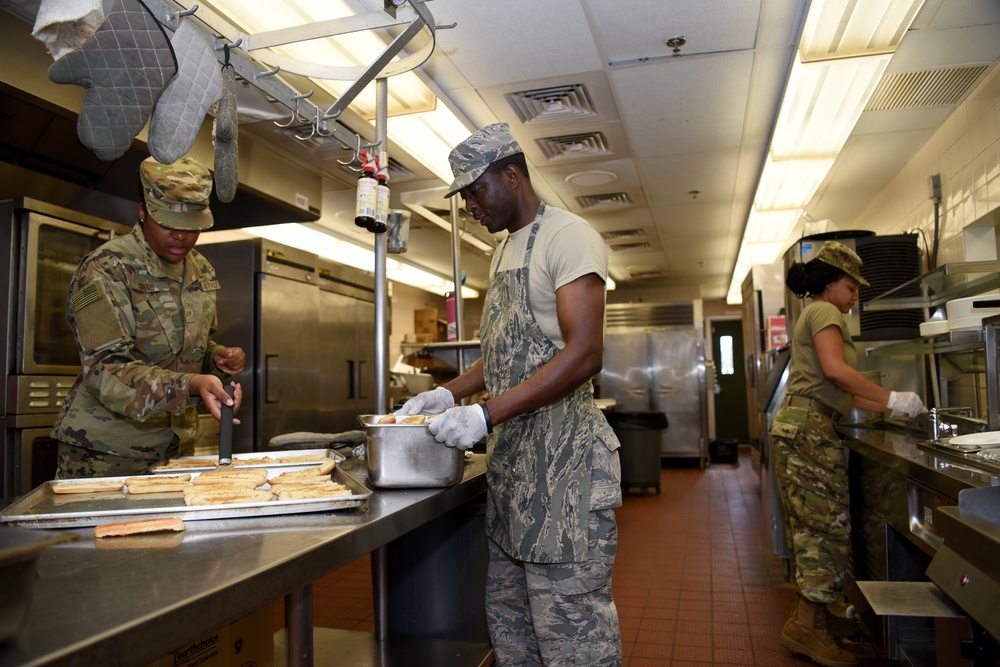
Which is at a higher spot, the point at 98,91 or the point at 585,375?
the point at 98,91

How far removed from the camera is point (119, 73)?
4.68 ft

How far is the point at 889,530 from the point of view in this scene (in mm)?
2783

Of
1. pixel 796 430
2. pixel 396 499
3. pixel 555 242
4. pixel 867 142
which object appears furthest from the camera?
pixel 867 142

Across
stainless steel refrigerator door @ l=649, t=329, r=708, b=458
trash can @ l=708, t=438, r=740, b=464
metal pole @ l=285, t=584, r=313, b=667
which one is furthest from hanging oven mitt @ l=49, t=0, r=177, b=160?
trash can @ l=708, t=438, r=740, b=464

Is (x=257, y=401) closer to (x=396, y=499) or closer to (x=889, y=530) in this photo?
(x=396, y=499)

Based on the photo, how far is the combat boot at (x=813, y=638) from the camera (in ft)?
9.00

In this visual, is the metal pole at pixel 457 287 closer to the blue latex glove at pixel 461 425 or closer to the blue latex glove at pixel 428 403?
the blue latex glove at pixel 428 403

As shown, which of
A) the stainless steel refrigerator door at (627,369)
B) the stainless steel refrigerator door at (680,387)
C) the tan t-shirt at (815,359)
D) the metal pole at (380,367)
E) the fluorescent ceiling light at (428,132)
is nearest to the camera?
the metal pole at (380,367)

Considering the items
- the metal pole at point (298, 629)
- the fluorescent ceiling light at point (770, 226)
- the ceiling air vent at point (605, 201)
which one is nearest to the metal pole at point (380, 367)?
the metal pole at point (298, 629)

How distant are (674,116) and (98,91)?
3730 millimetres

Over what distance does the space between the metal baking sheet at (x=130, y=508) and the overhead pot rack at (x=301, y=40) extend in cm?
110

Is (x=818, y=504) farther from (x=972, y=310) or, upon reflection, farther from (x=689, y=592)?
(x=689, y=592)

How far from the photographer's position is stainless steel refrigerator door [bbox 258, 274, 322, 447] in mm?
4312

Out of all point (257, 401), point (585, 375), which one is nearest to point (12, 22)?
point (257, 401)
